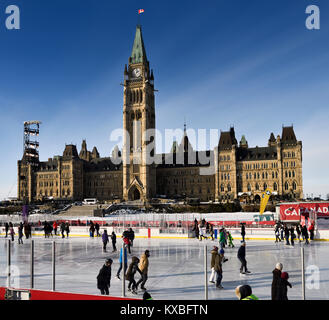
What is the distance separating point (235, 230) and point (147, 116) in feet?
273

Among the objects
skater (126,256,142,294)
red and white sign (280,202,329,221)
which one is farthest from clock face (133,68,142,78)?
skater (126,256,142,294)

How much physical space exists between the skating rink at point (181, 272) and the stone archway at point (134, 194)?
84178 millimetres

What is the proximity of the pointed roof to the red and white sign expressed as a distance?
9022 centimetres

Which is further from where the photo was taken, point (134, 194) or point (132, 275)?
point (134, 194)

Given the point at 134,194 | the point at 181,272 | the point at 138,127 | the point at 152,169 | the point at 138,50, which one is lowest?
the point at 134,194

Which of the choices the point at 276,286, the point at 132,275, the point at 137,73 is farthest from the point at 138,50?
the point at 276,286

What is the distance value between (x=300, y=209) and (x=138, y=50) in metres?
96.2

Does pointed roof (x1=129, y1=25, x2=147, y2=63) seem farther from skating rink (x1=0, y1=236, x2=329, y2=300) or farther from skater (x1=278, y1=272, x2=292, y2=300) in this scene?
skater (x1=278, y1=272, x2=292, y2=300)

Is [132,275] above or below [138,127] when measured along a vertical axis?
below

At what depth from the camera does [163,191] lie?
123m

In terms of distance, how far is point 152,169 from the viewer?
377ft

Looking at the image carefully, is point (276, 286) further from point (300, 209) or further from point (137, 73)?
point (137, 73)

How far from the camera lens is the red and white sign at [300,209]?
33.9m
